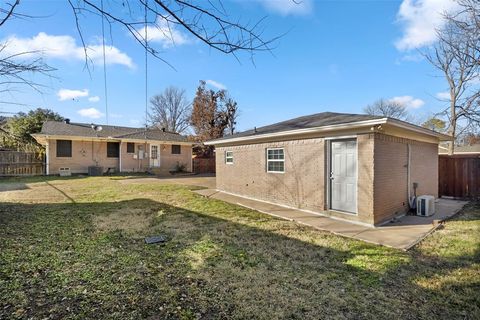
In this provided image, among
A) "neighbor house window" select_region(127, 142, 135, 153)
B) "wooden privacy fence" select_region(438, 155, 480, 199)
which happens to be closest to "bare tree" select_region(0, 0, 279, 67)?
"wooden privacy fence" select_region(438, 155, 480, 199)

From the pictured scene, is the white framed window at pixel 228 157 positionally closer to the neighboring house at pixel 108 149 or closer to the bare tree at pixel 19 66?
the bare tree at pixel 19 66

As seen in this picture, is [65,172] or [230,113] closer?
[65,172]

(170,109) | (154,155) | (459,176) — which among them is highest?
(170,109)

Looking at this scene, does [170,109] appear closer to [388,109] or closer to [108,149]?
[108,149]

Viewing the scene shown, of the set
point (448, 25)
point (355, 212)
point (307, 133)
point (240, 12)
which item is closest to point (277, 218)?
point (355, 212)

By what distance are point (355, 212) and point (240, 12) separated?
6.20 meters

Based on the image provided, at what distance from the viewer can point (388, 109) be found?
39.9 meters

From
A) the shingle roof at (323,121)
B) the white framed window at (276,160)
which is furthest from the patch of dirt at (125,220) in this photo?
the shingle roof at (323,121)

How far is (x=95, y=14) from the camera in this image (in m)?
2.22

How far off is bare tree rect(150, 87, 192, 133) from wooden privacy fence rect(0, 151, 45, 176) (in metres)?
24.0

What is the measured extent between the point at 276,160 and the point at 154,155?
15349mm

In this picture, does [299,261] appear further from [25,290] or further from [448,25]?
[448,25]

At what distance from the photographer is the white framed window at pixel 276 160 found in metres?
9.09

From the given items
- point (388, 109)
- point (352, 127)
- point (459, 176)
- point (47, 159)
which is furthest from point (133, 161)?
point (388, 109)
